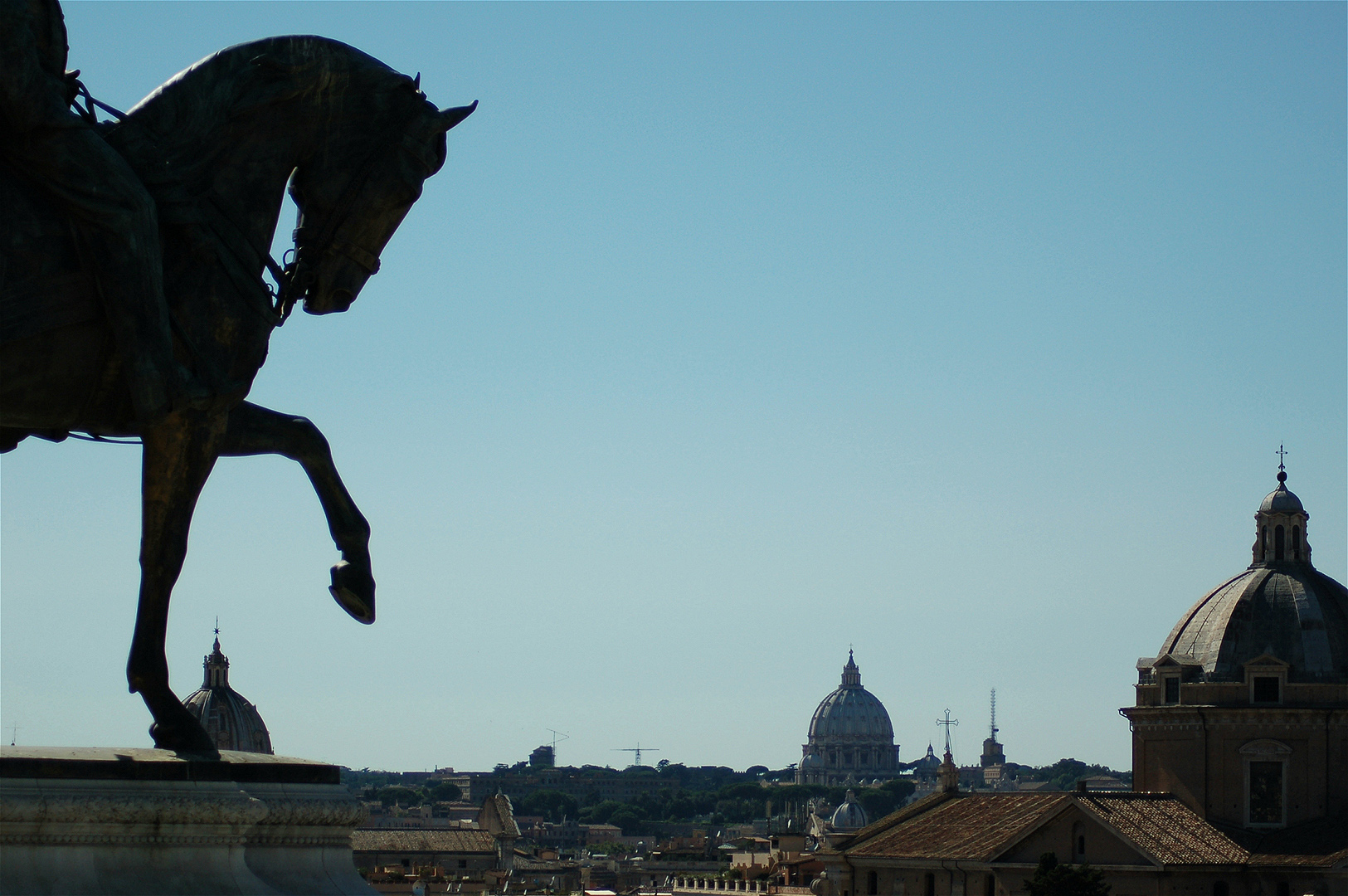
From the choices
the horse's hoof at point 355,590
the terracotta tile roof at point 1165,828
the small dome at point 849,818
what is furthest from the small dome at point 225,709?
the horse's hoof at point 355,590

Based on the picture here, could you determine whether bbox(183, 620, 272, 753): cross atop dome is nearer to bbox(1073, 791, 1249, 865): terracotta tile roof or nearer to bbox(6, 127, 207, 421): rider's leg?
bbox(1073, 791, 1249, 865): terracotta tile roof

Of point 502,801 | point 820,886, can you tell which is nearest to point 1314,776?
point 820,886

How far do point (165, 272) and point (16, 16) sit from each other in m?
0.92

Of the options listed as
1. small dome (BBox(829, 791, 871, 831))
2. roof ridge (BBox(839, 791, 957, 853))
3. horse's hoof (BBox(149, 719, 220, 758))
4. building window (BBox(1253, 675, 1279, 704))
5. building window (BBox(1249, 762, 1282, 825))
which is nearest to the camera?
horse's hoof (BBox(149, 719, 220, 758))

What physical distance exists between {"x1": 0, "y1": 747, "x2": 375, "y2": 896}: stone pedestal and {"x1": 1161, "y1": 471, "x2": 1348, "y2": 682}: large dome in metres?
57.3

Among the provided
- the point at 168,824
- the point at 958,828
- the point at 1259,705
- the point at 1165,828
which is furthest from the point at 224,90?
the point at 958,828

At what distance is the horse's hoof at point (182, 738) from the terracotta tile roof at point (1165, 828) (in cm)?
5360

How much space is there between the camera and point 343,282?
26.2 ft

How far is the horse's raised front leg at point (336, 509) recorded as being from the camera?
7812 millimetres

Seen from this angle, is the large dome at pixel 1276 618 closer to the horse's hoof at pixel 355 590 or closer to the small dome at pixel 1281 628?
the small dome at pixel 1281 628

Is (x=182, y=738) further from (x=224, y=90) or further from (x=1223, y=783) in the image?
(x=1223, y=783)

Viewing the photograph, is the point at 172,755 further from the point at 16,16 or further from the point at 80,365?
the point at 16,16

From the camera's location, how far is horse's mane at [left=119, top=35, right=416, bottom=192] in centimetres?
741

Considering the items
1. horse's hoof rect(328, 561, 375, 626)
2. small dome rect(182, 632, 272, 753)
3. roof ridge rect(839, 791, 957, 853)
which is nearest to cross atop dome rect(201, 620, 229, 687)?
small dome rect(182, 632, 272, 753)
